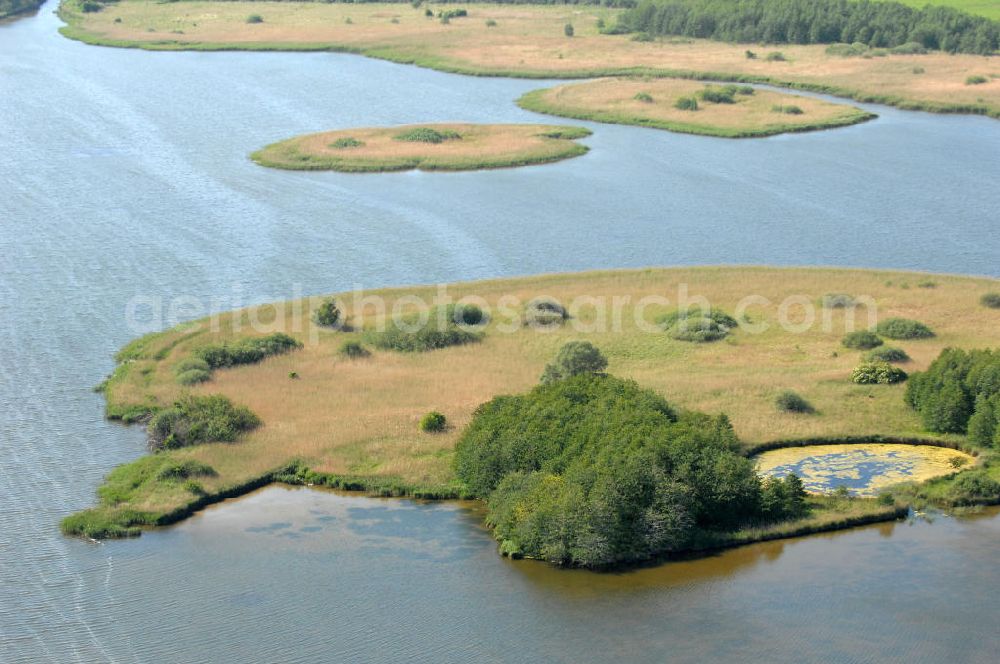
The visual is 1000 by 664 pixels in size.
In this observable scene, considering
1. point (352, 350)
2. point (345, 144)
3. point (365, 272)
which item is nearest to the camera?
point (352, 350)

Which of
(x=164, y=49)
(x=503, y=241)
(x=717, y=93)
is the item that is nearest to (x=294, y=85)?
(x=164, y=49)

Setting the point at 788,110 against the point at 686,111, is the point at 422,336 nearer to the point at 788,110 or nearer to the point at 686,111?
the point at 686,111

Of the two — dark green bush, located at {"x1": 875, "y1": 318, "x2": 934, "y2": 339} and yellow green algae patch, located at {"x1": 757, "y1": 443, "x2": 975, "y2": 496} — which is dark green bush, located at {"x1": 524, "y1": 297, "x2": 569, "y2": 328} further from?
yellow green algae patch, located at {"x1": 757, "y1": 443, "x2": 975, "y2": 496}

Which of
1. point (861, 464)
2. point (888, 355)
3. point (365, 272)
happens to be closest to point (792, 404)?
point (861, 464)

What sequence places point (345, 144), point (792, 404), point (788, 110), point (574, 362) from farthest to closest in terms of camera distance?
1. point (788, 110)
2. point (345, 144)
3. point (574, 362)
4. point (792, 404)

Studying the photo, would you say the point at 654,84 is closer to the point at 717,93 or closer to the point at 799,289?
the point at 717,93

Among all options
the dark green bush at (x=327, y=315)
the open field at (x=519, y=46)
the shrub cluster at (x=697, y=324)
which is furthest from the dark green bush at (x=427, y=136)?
the shrub cluster at (x=697, y=324)

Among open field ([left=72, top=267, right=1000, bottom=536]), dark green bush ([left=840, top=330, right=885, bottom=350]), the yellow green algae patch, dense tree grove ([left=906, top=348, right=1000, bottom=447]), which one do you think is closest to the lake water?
open field ([left=72, top=267, right=1000, bottom=536])

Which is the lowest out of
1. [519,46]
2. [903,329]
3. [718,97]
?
[903,329]
